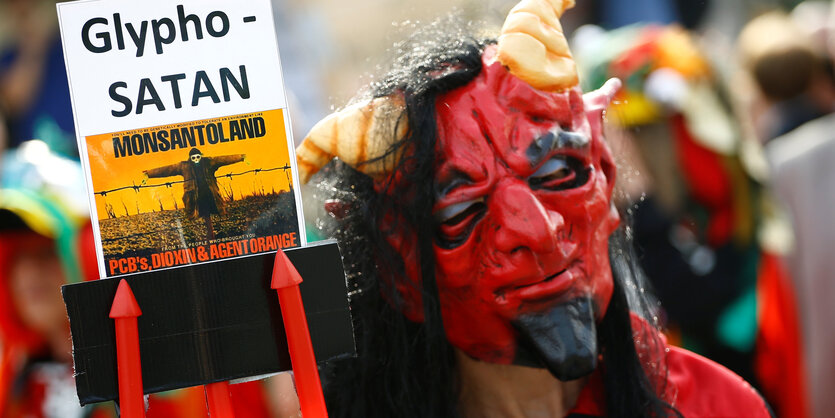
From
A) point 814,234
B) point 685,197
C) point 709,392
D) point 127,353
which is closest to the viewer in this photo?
point 127,353

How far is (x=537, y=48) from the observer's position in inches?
60.5

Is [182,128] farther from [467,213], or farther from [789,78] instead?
[789,78]

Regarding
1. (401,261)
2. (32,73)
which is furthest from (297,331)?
(32,73)

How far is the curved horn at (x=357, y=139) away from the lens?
1.53 metres

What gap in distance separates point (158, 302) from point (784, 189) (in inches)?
103

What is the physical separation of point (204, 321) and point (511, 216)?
52 centimetres

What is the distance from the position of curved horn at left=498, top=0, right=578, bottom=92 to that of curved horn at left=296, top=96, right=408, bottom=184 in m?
0.21

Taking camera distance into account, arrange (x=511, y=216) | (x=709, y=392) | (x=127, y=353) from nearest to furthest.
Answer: (x=127, y=353) → (x=511, y=216) → (x=709, y=392)

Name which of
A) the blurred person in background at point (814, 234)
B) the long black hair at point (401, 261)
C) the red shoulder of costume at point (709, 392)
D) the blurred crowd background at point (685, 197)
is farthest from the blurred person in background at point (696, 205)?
the long black hair at point (401, 261)

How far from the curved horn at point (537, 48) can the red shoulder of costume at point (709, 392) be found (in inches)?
26.8

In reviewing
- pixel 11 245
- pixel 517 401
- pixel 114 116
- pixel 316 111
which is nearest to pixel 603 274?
pixel 517 401

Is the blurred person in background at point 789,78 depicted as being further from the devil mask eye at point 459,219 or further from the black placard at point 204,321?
the black placard at point 204,321

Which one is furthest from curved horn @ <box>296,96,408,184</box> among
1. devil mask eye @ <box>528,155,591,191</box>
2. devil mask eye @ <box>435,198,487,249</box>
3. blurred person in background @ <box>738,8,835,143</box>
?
blurred person in background @ <box>738,8,835,143</box>

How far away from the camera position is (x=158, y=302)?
4.12 ft
